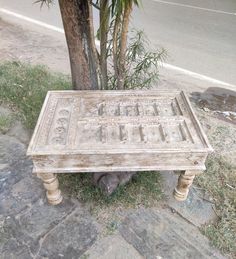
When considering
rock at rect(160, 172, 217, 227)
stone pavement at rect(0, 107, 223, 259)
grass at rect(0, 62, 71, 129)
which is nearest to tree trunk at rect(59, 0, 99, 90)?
grass at rect(0, 62, 71, 129)

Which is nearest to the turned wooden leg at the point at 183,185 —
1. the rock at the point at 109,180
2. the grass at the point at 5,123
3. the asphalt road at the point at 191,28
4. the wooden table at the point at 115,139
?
the wooden table at the point at 115,139

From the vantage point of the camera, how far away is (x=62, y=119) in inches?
70.7

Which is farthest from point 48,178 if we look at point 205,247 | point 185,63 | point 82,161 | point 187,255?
point 185,63

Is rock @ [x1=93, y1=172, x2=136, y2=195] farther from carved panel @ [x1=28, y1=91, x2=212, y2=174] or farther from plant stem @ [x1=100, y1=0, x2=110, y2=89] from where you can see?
plant stem @ [x1=100, y1=0, x2=110, y2=89]

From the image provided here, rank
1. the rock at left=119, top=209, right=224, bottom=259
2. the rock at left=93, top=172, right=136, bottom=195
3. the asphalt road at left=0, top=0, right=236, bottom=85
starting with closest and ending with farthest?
the rock at left=119, top=209, right=224, bottom=259, the rock at left=93, top=172, right=136, bottom=195, the asphalt road at left=0, top=0, right=236, bottom=85

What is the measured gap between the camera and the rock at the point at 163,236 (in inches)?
65.0

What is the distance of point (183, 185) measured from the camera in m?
1.84

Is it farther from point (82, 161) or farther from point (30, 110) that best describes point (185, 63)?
point (82, 161)

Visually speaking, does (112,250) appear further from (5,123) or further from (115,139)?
(5,123)

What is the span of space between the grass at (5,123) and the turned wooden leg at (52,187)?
1093mm

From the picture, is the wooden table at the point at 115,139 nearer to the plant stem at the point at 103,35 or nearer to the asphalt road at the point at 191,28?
the plant stem at the point at 103,35

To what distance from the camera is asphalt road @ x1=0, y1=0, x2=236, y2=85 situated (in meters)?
4.00

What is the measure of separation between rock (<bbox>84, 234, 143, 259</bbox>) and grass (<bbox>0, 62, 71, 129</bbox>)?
144cm

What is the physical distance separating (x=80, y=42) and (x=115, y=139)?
0.92 metres
